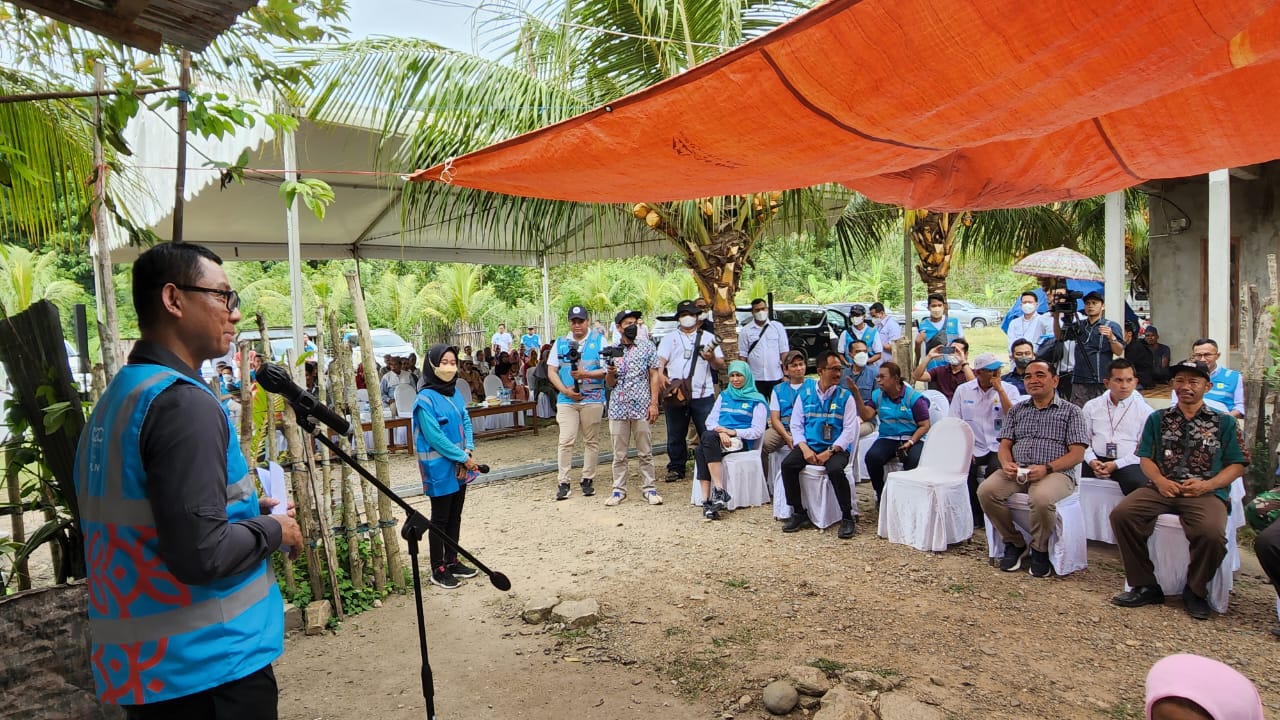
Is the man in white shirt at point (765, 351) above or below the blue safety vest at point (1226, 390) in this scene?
above

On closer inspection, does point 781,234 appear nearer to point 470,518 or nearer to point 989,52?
point 470,518

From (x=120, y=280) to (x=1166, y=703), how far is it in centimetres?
3413

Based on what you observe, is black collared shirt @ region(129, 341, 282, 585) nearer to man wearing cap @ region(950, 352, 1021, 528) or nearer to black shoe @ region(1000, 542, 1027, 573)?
black shoe @ region(1000, 542, 1027, 573)

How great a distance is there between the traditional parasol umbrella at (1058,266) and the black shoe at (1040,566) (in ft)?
18.1

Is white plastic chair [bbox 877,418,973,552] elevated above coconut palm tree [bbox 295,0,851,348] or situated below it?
below

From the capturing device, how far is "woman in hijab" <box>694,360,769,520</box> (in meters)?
6.70

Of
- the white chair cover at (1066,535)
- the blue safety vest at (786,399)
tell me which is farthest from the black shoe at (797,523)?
the white chair cover at (1066,535)

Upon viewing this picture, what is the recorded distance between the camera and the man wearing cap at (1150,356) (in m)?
9.22

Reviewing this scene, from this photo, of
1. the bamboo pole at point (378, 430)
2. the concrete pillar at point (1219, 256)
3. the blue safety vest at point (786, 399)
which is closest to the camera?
the bamboo pole at point (378, 430)

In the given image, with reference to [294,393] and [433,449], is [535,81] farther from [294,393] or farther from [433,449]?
[294,393]

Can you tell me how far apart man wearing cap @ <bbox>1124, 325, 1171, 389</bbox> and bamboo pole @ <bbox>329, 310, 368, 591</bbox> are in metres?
8.72

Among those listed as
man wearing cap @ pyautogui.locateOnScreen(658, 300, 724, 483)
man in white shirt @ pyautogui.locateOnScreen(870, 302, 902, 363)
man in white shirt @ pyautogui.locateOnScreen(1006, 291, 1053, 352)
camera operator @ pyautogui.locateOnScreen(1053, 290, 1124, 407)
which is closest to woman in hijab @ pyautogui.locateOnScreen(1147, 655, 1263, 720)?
man wearing cap @ pyautogui.locateOnScreen(658, 300, 724, 483)

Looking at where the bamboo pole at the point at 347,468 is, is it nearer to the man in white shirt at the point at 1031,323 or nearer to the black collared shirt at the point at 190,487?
the black collared shirt at the point at 190,487

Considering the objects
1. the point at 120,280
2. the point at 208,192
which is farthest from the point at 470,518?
the point at 120,280
